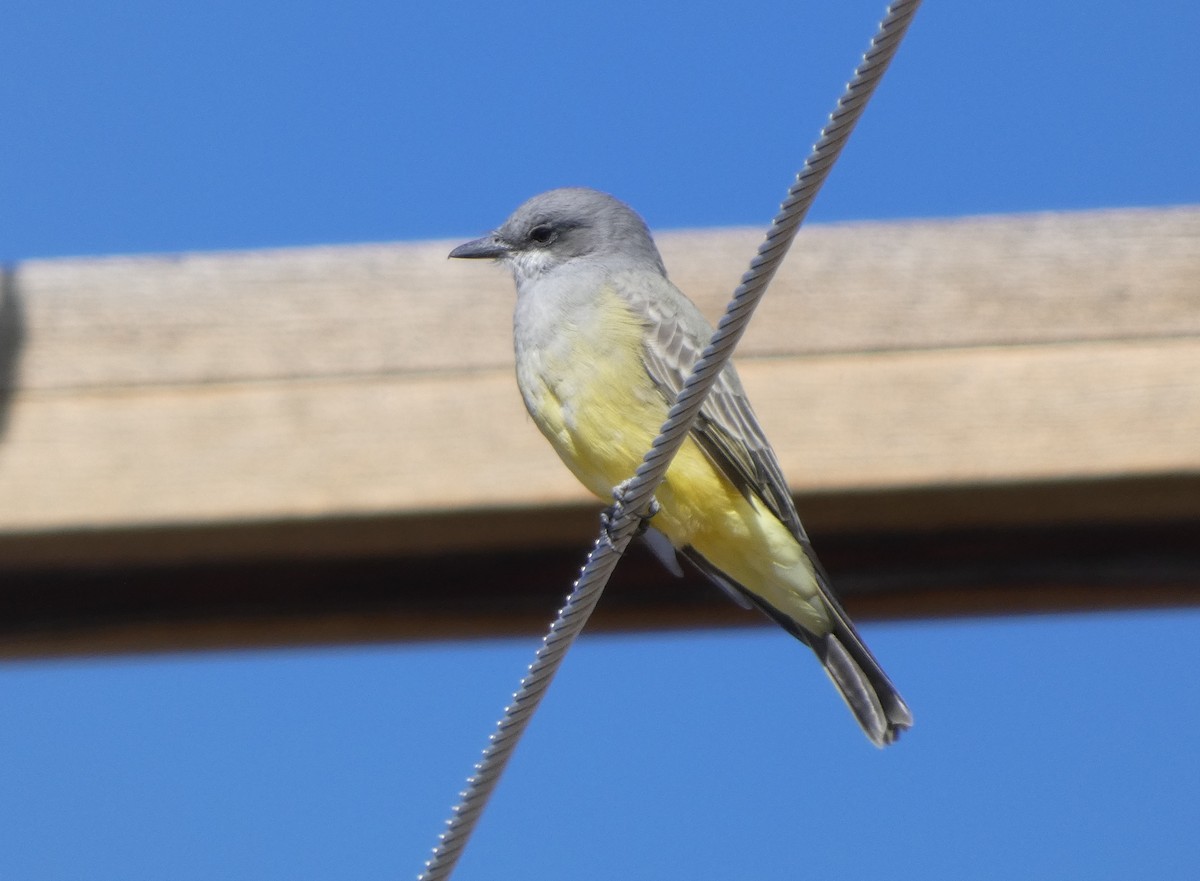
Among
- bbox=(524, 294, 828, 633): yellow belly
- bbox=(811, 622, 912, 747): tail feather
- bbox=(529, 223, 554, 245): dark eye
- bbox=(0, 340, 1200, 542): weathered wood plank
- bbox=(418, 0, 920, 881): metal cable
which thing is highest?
bbox=(529, 223, 554, 245): dark eye

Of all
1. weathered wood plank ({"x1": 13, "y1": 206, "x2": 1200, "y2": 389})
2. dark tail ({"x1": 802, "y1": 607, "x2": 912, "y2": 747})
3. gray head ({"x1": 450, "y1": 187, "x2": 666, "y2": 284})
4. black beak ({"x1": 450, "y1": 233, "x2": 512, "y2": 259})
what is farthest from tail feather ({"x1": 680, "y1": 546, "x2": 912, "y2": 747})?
gray head ({"x1": 450, "y1": 187, "x2": 666, "y2": 284})

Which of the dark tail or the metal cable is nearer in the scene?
the metal cable

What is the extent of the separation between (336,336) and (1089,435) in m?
1.30

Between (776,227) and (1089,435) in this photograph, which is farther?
(1089,435)

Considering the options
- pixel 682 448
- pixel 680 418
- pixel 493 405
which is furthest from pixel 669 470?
pixel 680 418

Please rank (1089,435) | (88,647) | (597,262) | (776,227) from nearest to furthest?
(776,227) < (1089,435) < (88,647) < (597,262)

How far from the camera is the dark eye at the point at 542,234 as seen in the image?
13.4ft

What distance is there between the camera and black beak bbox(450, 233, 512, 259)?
138 inches

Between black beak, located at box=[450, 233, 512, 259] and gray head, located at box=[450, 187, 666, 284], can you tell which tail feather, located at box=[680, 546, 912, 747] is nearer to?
black beak, located at box=[450, 233, 512, 259]

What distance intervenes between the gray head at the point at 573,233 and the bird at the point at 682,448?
0.65ft

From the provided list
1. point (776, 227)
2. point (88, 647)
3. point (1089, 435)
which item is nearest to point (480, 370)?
point (88, 647)

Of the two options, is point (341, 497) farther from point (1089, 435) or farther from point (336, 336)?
point (1089, 435)

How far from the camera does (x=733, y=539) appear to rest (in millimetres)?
3447

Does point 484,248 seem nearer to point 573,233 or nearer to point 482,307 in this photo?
point 482,307
